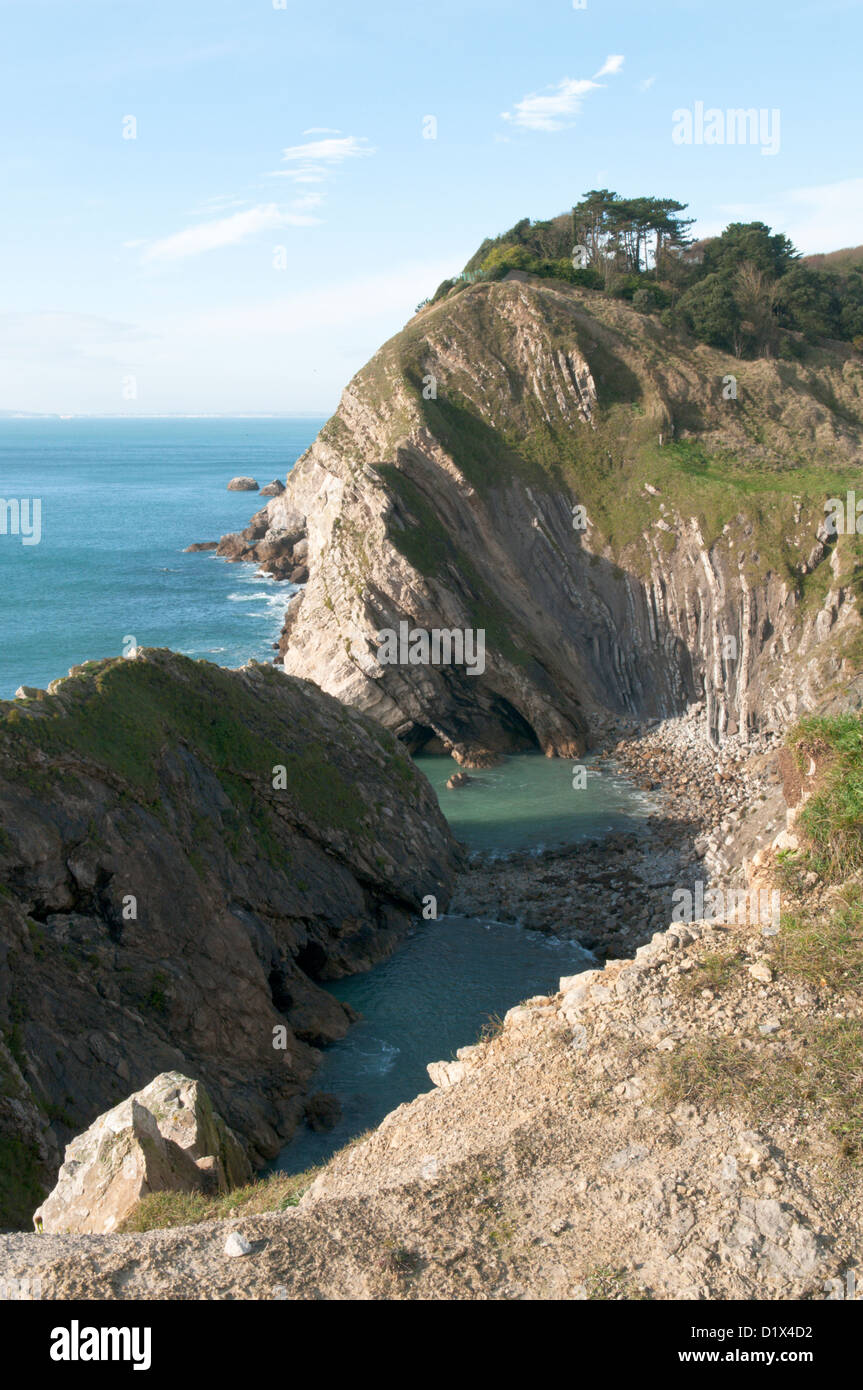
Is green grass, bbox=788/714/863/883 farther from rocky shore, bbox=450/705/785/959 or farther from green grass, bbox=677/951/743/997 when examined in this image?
rocky shore, bbox=450/705/785/959

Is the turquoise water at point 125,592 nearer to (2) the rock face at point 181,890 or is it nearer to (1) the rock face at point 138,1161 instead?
(2) the rock face at point 181,890

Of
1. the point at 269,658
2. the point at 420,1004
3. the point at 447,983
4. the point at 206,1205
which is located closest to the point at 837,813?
the point at 206,1205

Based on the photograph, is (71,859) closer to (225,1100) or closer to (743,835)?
(225,1100)

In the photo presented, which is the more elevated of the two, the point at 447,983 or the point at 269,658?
the point at 269,658

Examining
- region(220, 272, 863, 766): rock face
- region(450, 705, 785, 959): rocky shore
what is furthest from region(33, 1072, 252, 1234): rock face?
region(220, 272, 863, 766): rock face

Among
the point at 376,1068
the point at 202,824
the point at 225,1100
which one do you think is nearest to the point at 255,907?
the point at 202,824

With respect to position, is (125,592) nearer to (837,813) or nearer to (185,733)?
(185,733)
